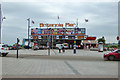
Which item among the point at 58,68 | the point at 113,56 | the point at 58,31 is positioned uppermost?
the point at 58,31

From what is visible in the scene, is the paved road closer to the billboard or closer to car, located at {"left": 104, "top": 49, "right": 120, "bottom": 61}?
car, located at {"left": 104, "top": 49, "right": 120, "bottom": 61}

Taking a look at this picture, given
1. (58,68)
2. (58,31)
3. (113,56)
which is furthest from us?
(58,31)

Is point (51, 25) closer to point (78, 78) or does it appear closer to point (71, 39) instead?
point (71, 39)

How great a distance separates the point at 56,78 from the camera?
853cm

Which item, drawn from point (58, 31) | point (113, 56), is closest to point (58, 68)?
point (113, 56)

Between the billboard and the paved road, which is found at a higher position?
the billboard

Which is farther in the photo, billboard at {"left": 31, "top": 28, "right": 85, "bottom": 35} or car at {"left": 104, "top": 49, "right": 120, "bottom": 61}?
billboard at {"left": 31, "top": 28, "right": 85, "bottom": 35}

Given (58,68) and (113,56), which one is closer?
(58,68)

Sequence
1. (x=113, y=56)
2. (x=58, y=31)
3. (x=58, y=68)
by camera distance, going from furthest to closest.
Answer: (x=58, y=31), (x=113, y=56), (x=58, y=68)

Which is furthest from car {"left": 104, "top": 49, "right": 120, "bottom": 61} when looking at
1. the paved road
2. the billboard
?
the billboard

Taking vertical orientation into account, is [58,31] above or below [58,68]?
above

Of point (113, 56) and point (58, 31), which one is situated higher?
point (58, 31)

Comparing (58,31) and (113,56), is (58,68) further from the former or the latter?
(58,31)

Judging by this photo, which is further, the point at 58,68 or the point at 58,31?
the point at 58,31
